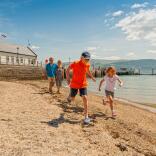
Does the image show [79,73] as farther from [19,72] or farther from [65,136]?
[19,72]

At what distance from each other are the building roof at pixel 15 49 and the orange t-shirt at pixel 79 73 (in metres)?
46.5

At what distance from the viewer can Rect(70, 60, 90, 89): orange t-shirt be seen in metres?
8.81

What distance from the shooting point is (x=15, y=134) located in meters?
6.71

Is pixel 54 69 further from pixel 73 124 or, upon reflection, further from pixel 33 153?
pixel 33 153

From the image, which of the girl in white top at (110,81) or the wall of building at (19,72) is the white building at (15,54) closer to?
the wall of building at (19,72)

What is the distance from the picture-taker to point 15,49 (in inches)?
2298

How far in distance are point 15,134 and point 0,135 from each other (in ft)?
1.13

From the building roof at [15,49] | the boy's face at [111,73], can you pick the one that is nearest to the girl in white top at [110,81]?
the boy's face at [111,73]

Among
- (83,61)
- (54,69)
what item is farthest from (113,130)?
(54,69)

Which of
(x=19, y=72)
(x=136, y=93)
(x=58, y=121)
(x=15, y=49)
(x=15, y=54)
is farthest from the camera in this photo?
(x=15, y=49)

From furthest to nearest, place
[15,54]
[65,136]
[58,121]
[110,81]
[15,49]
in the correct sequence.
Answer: [15,49] < [15,54] < [110,81] < [58,121] < [65,136]

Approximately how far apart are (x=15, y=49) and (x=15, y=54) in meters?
1.68

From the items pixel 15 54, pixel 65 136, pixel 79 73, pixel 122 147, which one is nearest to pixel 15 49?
pixel 15 54

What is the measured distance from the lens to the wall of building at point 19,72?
130 feet
